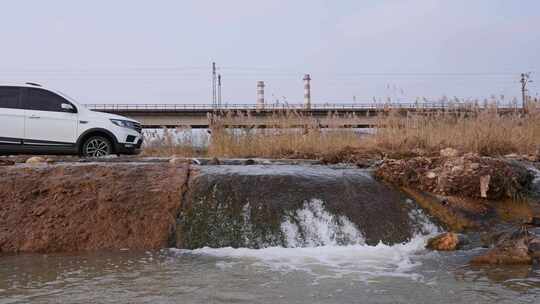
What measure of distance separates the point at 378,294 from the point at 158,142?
32.0 ft

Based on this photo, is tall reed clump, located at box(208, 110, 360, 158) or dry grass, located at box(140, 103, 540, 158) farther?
tall reed clump, located at box(208, 110, 360, 158)

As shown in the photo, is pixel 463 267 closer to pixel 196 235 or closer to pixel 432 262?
pixel 432 262

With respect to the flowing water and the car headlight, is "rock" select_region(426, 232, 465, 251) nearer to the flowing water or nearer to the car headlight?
the flowing water

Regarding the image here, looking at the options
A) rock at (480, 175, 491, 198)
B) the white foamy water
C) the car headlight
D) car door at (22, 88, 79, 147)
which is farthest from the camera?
the car headlight

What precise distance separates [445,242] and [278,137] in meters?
6.68

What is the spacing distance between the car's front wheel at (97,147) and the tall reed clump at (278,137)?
2.12 meters

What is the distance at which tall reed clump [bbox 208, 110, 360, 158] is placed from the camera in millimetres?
10984

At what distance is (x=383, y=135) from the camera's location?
1077cm

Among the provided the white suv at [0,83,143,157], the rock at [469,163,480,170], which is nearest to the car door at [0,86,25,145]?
the white suv at [0,83,143,157]

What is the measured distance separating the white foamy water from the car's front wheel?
596 centimetres

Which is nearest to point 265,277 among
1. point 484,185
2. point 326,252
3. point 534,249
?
point 326,252

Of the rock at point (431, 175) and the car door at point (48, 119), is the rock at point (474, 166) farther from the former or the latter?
the car door at point (48, 119)

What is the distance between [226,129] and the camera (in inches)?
452

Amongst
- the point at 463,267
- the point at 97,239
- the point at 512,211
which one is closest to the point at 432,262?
the point at 463,267
